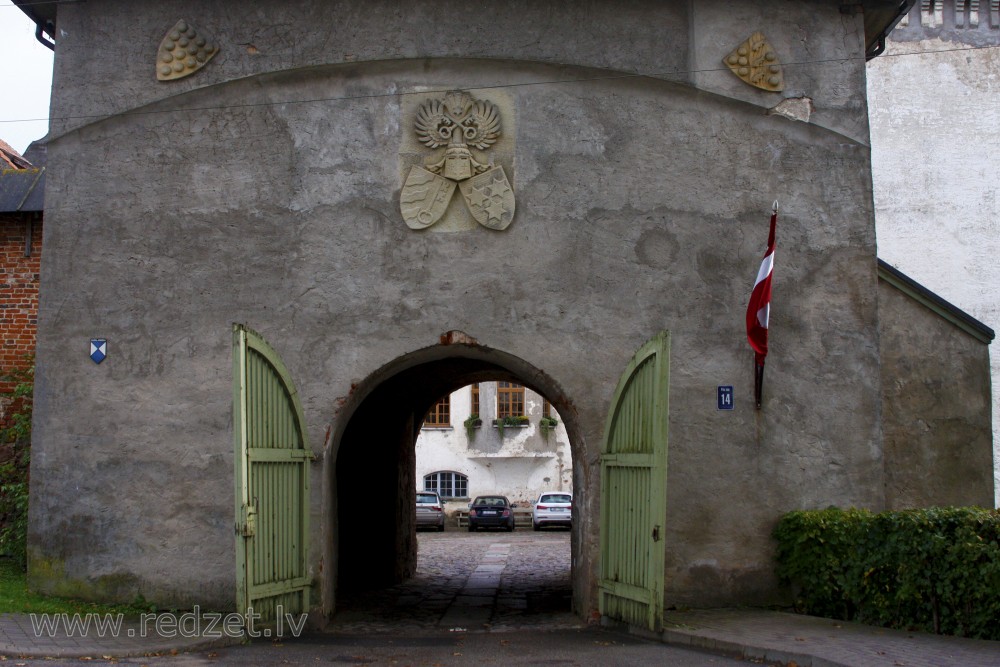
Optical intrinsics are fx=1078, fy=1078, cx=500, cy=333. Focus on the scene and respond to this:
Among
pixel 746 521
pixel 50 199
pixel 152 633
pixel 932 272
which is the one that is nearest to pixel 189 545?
pixel 152 633

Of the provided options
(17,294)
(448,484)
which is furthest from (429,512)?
(17,294)

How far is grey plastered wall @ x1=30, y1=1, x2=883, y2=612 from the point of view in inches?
403

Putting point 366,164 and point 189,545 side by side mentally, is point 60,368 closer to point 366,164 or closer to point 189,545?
point 189,545

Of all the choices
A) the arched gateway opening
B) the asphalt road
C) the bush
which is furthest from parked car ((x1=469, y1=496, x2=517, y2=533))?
the asphalt road

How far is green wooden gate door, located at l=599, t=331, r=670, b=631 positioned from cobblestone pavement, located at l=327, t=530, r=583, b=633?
0.86 metres

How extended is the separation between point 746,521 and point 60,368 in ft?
22.2

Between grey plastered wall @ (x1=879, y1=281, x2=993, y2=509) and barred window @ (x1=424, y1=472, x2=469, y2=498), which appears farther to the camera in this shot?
barred window @ (x1=424, y1=472, x2=469, y2=498)

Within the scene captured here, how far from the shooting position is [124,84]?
10.7 m

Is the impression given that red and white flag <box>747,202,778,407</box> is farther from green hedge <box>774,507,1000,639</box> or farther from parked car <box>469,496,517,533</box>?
parked car <box>469,496,517,533</box>

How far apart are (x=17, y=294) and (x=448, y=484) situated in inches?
1017

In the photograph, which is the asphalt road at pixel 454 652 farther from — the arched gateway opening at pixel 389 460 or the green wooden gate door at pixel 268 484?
the arched gateway opening at pixel 389 460

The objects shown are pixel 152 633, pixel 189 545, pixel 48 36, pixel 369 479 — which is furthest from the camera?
pixel 369 479

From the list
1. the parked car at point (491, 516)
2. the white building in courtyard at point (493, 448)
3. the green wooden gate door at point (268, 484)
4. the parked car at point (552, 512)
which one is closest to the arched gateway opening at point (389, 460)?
the green wooden gate door at point (268, 484)

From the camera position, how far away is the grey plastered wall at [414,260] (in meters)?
10.2
